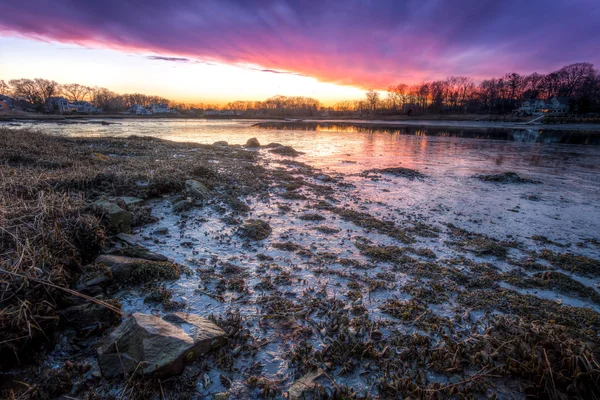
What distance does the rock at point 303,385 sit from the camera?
2.92 metres

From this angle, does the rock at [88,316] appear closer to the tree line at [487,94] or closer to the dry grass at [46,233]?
the dry grass at [46,233]

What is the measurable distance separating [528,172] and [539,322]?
58.6 ft

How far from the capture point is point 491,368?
3309 mm

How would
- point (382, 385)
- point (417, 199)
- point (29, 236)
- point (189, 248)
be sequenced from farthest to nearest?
point (417, 199), point (189, 248), point (29, 236), point (382, 385)

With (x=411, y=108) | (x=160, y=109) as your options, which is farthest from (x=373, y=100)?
(x=160, y=109)

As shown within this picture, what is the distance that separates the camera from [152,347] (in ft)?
10.3

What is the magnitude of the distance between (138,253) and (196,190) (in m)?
4.57

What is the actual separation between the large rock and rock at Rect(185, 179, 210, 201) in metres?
6.66

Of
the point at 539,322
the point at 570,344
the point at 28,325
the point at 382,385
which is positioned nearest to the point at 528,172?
the point at 539,322

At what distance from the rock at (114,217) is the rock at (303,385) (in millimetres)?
5697

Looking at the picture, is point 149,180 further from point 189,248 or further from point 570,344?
point 570,344

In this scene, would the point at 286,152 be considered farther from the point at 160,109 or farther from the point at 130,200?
the point at 160,109

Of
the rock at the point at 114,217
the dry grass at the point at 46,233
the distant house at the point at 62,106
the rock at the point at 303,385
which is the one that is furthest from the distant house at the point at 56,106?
the rock at the point at 303,385

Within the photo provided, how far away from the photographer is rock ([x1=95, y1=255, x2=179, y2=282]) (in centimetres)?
489
